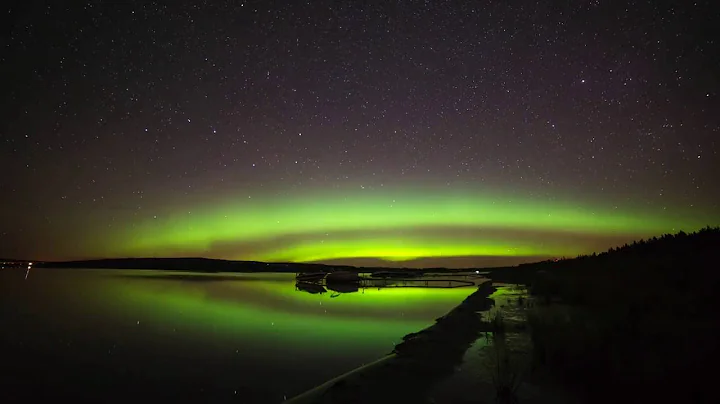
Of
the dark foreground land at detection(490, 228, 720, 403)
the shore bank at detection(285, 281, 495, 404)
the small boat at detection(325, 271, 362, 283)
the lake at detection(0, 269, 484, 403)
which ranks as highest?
the small boat at detection(325, 271, 362, 283)

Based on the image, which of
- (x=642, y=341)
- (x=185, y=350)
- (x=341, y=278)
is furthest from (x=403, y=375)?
(x=341, y=278)

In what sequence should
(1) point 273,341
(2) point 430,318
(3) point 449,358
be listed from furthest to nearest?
(2) point 430,318, (1) point 273,341, (3) point 449,358

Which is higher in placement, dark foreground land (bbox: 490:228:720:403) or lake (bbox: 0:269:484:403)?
dark foreground land (bbox: 490:228:720:403)

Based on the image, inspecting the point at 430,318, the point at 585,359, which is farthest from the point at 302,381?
the point at 430,318

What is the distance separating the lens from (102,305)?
3934 cm

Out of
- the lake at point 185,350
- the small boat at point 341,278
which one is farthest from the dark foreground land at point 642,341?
the small boat at point 341,278

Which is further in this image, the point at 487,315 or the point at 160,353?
the point at 487,315

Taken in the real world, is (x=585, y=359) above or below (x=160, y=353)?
above

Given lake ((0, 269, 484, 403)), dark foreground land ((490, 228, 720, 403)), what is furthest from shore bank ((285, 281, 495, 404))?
dark foreground land ((490, 228, 720, 403))

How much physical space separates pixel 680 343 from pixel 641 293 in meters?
13.8

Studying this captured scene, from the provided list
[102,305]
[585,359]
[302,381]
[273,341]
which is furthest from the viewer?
[102,305]

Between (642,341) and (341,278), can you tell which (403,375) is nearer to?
(642,341)

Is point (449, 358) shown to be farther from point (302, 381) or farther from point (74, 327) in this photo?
point (74, 327)

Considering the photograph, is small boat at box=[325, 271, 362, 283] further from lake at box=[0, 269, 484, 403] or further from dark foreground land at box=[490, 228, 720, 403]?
dark foreground land at box=[490, 228, 720, 403]
